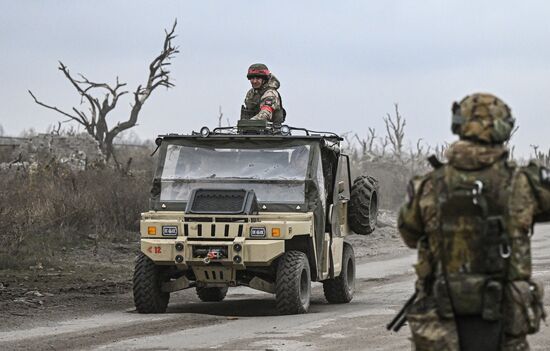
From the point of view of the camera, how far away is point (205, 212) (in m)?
13.2

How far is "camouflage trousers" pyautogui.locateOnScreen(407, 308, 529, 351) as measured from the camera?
19.0ft

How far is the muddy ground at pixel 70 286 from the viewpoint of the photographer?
13.6 m

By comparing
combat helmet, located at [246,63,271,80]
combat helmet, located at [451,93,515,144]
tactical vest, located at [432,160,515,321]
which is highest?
combat helmet, located at [246,63,271,80]

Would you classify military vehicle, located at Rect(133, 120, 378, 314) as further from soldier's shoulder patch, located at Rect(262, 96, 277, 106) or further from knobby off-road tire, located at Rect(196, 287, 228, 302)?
knobby off-road tire, located at Rect(196, 287, 228, 302)

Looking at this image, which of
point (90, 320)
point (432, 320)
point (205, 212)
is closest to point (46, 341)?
point (90, 320)

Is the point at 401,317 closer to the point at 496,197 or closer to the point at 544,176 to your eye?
the point at 496,197

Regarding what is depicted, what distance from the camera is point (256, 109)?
15281 millimetres

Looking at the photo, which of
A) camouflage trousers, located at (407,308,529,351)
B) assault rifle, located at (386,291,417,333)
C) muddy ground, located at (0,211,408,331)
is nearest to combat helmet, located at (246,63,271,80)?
muddy ground, located at (0,211,408,331)

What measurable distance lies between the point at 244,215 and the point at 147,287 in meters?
1.31

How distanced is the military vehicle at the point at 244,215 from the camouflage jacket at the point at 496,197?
7109 mm

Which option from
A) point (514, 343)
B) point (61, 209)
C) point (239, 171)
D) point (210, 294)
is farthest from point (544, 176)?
point (61, 209)

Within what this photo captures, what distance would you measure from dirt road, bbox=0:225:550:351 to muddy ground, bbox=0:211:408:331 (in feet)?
0.96

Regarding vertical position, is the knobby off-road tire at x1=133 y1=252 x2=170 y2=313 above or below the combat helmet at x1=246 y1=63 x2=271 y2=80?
below

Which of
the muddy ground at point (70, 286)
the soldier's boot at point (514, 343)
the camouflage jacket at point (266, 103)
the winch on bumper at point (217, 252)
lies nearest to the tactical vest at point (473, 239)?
the soldier's boot at point (514, 343)
